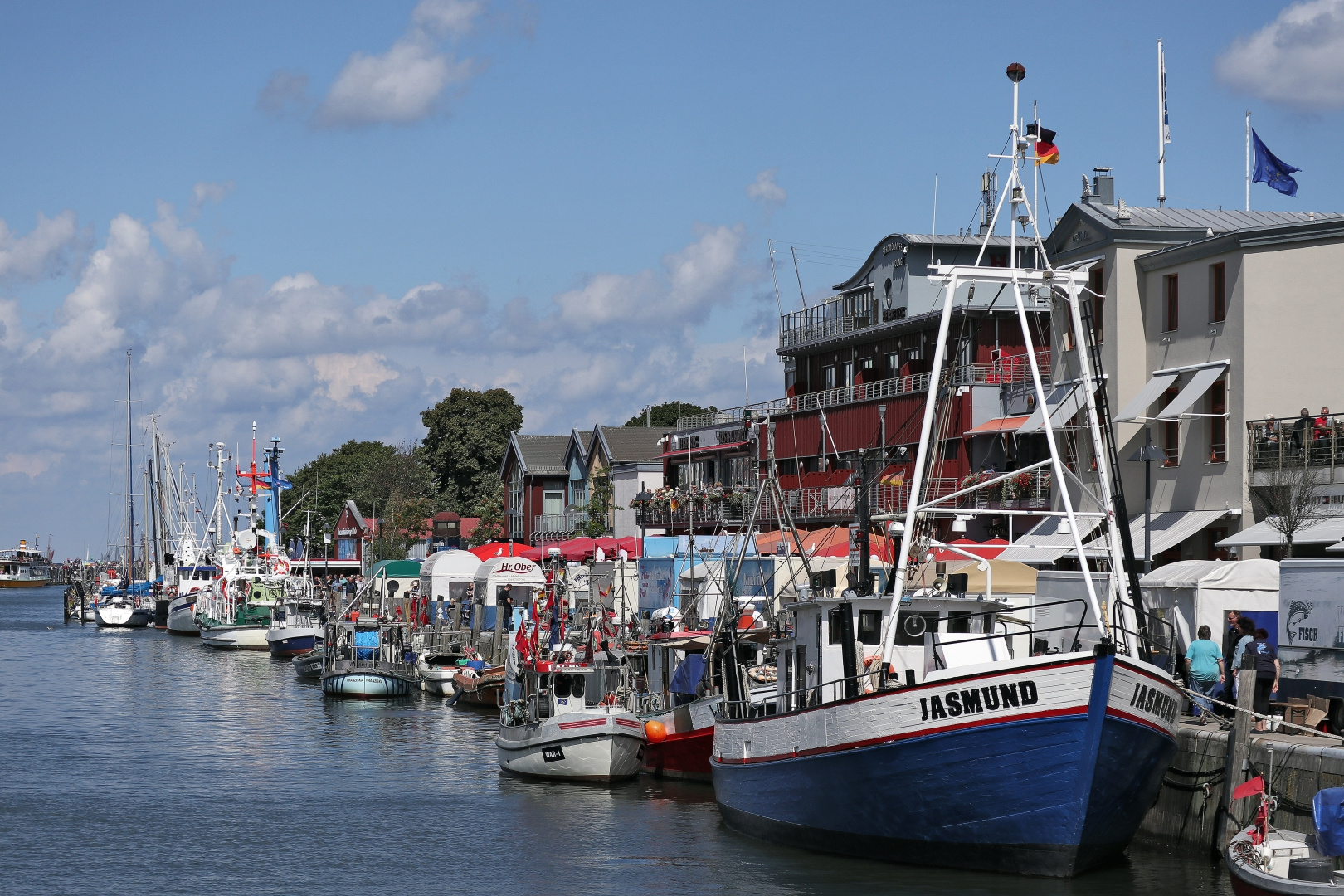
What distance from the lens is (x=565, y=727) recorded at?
3469 cm

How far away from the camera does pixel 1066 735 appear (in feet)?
70.4

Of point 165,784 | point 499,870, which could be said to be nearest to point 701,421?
point 165,784

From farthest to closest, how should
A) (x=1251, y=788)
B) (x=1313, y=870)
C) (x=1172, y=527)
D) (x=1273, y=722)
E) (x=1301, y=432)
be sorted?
(x=1172, y=527), (x=1301, y=432), (x=1273, y=722), (x=1251, y=788), (x=1313, y=870)

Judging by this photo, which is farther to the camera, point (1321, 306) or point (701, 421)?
point (701, 421)

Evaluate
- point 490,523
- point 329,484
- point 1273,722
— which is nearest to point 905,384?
point 1273,722

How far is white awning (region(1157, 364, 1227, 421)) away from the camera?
40.5 meters

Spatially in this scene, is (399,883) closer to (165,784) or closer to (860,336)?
(165,784)

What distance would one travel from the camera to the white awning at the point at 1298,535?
1348 inches

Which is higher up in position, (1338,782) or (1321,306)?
(1321,306)

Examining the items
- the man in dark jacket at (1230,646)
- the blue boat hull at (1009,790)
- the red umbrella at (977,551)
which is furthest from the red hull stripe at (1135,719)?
the red umbrella at (977,551)

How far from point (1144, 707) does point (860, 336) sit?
43.0 m

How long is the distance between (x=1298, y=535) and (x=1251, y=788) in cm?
1495

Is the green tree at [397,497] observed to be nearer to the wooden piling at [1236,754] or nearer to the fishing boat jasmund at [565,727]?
the fishing boat jasmund at [565,727]

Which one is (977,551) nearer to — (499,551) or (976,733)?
(976,733)
